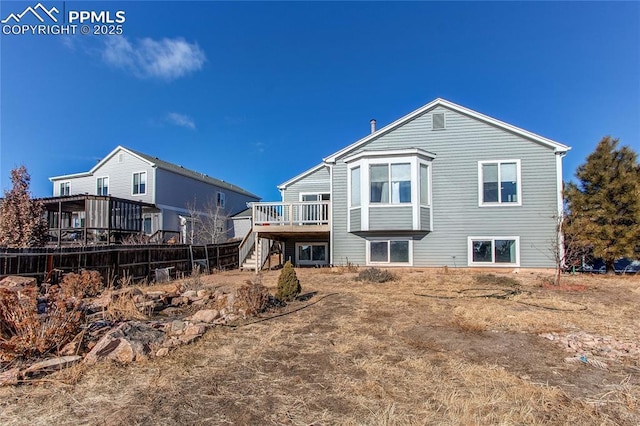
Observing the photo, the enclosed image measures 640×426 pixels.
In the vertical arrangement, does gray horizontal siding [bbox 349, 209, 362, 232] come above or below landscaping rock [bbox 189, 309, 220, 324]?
above

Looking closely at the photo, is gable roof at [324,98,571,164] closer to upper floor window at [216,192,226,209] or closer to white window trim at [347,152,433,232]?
white window trim at [347,152,433,232]

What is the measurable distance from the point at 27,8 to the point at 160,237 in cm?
1311

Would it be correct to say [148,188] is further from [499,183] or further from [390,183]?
[499,183]

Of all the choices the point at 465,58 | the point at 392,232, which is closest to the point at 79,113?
the point at 392,232

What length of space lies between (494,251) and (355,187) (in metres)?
6.13

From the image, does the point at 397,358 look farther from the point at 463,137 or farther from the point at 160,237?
the point at 160,237

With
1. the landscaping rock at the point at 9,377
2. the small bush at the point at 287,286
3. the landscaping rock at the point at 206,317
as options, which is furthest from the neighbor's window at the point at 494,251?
the landscaping rock at the point at 9,377

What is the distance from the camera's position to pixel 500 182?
12797 millimetres

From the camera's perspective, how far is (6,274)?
8367mm

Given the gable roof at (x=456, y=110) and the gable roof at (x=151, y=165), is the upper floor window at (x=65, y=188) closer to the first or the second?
the gable roof at (x=151, y=165)

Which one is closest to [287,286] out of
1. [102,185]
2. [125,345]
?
[125,345]

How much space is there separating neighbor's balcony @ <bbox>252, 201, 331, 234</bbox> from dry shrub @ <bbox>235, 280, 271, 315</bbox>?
295 inches

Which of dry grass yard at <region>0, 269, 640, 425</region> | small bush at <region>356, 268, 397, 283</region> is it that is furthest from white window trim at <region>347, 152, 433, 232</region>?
dry grass yard at <region>0, 269, 640, 425</region>

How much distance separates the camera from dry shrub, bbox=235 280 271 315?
6246 mm
